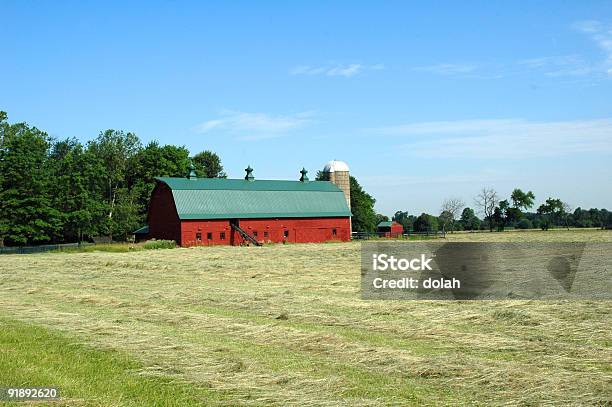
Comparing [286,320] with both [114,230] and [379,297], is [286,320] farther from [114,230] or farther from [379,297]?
[114,230]

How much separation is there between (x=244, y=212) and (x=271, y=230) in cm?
390

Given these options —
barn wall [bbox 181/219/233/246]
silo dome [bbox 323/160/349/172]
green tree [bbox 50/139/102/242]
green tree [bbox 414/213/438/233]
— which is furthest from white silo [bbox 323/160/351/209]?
green tree [bbox 414/213/438/233]

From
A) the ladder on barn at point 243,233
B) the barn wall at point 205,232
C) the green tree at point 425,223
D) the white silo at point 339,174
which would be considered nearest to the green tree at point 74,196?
the barn wall at point 205,232

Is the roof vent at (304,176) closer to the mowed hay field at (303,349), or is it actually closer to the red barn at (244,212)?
the red barn at (244,212)

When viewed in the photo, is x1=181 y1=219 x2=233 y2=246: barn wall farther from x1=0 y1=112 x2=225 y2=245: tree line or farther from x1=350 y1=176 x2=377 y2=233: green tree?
x1=350 y1=176 x2=377 y2=233: green tree

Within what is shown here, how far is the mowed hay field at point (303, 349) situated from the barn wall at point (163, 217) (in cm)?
4244

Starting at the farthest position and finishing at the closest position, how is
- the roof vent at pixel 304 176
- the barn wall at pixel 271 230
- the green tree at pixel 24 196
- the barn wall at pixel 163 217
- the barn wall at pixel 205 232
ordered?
the roof vent at pixel 304 176
the barn wall at pixel 163 217
the barn wall at pixel 271 230
the barn wall at pixel 205 232
the green tree at pixel 24 196

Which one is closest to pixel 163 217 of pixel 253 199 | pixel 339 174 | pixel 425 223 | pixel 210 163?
pixel 253 199

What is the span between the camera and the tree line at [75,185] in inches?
2344

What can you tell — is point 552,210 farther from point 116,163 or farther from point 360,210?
point 116,163

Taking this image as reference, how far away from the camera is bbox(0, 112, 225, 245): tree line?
5953 centimetres

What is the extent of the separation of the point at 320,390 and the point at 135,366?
3238 millimetres

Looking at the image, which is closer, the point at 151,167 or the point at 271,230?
the point at 271,230

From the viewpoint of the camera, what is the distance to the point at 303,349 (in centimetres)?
1071
